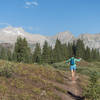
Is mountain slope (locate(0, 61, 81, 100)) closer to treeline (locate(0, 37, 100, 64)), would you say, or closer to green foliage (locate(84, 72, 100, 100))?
green foliage (locate(84, 72, 100, 100))

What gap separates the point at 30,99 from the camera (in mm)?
9930

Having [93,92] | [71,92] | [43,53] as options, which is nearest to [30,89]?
[71,92]

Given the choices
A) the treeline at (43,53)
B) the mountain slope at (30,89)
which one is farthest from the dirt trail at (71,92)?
the treeline at (43,53)

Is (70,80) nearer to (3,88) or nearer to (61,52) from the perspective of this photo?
(3,88)


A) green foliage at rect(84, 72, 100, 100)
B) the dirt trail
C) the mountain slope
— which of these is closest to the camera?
the mountain slope

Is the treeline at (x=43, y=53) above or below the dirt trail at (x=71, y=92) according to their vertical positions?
above

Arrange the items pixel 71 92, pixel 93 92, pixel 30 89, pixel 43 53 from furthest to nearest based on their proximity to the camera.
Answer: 1. pixel 43 53
2. pixel 71 92
3. pixel 30 89
4. pixel 93 92

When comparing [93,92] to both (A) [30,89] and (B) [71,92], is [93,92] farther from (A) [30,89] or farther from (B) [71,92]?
(A) [30,89]

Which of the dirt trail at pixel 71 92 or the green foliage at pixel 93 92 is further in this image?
the dirt trail at pixel 71 92

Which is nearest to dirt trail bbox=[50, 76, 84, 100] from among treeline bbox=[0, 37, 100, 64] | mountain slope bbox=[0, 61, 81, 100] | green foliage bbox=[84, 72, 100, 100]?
mountain slope bbox=[0, 61, 81, 100]

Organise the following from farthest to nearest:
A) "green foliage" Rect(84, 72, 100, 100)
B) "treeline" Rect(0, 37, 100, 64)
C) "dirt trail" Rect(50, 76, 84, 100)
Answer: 1. "treeline" Rect(0, 37, 100, 64)
2. "dirt trail" Rect(50, 76, 84, 100)
3. "green foliage" Rect(84, 72, 100, 100)

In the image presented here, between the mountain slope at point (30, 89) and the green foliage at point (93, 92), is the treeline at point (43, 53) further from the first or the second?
the green foliage at point (93, 92)

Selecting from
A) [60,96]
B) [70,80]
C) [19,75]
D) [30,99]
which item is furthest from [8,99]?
[70,80]

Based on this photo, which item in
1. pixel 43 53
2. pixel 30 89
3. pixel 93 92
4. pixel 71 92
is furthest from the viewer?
pixel 43 53
